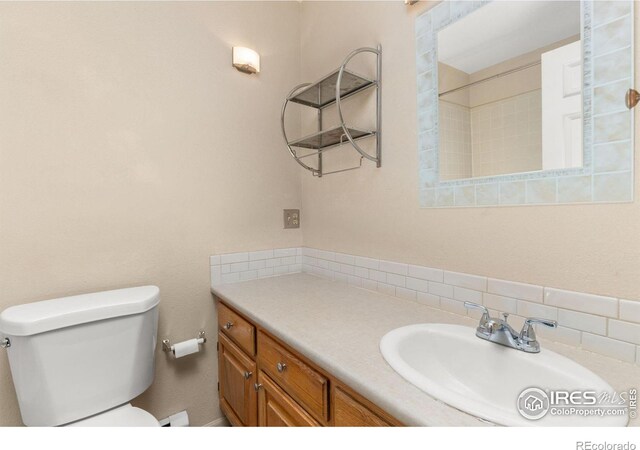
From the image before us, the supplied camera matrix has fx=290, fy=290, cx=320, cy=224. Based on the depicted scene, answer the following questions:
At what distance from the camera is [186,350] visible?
135cm

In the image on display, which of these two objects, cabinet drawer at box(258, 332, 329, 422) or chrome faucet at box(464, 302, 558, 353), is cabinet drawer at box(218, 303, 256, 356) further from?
chrome faucet at box(464, 302, 558, 353)

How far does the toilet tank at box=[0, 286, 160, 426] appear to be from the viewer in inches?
37.4

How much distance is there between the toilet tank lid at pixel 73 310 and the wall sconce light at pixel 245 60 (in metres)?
1.20

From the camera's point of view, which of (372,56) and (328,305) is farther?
(372,56)

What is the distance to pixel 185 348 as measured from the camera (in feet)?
4.41

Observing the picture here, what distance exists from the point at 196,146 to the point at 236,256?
23.6 inches

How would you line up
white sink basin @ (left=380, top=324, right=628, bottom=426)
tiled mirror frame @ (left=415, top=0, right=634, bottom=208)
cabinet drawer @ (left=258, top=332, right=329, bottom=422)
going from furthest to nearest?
cabinet drawer @ (left=258, top=332, right=329, bottom=422) → tiled mirror frame @ (left=415, top=0, right=634, bottom=208) → white sink basin @ (left=380, top=324, right=628, bottom=426)

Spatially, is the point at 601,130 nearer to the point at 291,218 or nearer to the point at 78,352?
the point at 291,218

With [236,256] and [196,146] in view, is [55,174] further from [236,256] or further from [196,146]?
[236,256]

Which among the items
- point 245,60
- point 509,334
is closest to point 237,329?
point 509,334

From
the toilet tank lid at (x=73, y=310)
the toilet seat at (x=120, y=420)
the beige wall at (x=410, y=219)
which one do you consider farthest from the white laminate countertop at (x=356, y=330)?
the toilet seat at (x=120, y=420)

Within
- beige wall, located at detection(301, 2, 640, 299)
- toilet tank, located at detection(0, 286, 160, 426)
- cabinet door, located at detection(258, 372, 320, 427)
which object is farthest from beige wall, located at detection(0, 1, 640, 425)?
cabinet door, located at detection(258, 372, 320, 427)

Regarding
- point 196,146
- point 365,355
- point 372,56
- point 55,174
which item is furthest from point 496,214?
point 55,174

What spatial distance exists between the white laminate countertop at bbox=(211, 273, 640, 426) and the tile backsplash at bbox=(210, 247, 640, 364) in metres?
0.04
